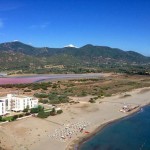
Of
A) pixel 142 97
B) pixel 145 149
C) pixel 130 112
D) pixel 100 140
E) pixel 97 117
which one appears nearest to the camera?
pixel 145 149

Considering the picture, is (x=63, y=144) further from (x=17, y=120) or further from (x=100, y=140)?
(x=17, y=120)

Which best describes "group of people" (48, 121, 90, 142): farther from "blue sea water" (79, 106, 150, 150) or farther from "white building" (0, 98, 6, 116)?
"white building" (0, 98, 6, 116)

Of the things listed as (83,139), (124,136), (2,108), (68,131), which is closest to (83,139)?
(83,139)

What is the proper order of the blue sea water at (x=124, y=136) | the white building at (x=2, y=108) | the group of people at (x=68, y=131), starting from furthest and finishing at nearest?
the white building at (x=2, y=108) < the group of people at (x=68, y=131) < the blue sea water at (x=124, y=136)

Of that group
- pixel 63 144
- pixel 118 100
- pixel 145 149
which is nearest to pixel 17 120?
pixel 63 144

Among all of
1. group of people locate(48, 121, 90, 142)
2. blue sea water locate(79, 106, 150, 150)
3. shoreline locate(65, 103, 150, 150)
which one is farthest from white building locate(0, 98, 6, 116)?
blue sea water locate(79, 106, 150, 150)

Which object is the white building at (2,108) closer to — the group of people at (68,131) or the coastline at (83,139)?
the group of people at (68,131)

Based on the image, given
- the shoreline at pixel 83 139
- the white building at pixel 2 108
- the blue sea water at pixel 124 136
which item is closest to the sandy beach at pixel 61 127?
the shoreline at pixel 83 139
